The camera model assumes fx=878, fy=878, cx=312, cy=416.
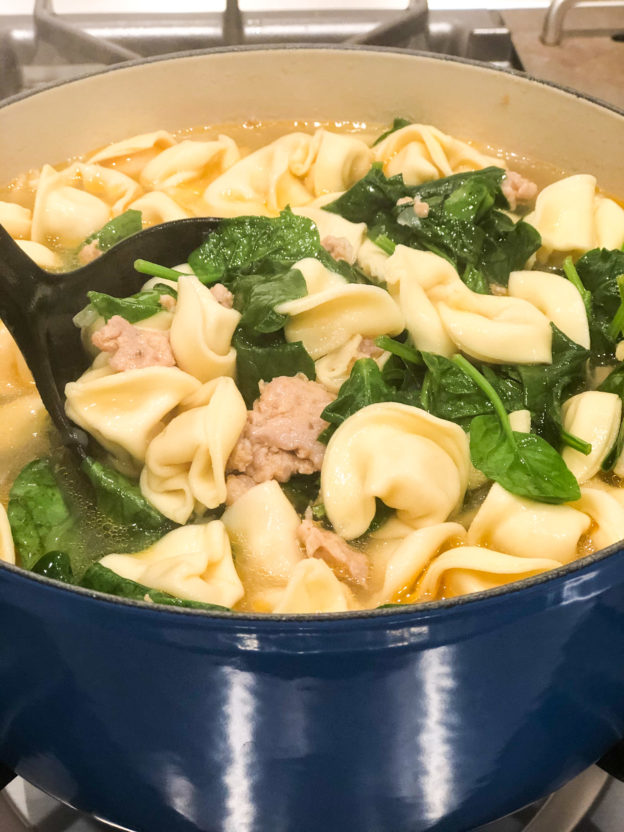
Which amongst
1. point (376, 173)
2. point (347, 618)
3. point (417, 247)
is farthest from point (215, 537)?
point (376, 173)

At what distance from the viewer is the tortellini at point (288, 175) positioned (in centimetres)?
248

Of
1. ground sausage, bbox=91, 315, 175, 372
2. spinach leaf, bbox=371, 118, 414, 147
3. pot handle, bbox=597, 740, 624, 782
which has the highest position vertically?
spinach leaf, bbox=371, 118, 414, 147

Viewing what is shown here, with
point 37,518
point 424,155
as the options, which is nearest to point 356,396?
point 37,518

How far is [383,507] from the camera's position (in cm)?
175

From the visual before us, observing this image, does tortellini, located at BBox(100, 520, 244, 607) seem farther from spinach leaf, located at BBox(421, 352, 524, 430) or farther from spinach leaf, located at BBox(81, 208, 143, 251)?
spinach leaf, located at BBox(81, 208, 143, 251)

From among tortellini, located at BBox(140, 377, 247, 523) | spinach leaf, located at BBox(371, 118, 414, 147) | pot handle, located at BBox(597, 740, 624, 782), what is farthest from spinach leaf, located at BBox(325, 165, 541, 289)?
pot handle, located at BBox(597, 740, 624, 782)

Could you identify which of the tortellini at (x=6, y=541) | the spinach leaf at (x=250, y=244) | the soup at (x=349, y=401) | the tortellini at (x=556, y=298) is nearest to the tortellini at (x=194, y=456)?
the soup at (x=349, y=401)

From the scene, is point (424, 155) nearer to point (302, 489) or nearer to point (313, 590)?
point (302, 489)

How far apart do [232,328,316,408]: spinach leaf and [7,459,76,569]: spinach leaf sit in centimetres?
46

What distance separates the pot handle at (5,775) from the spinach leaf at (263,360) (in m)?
0.85

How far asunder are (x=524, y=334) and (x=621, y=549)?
0.84 metres

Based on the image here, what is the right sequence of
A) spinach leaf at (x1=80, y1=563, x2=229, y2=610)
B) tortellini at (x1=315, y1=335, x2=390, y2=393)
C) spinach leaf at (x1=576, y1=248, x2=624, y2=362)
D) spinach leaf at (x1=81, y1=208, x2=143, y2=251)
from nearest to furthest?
spinach leaf at (x1=80, y1=563, x2=229, y2=610) < tortellini at (x1=315, y1=335, x2=390, y2=393) < spinach leaf at (x1=576, y1=248, x2=624, y2=362) < spinach leaf at (x1=81, y1=208, x2=143, y2=251)

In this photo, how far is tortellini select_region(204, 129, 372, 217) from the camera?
8.14ft

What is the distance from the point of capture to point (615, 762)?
1.57m
